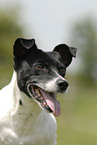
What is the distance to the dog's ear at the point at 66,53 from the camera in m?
6.86

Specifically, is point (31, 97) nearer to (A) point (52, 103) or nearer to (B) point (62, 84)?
(A) point (52, 103)

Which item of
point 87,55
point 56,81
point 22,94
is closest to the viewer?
point 56,81

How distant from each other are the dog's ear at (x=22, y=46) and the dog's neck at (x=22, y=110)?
1.20ft

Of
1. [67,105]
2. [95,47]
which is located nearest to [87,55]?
[95,47]

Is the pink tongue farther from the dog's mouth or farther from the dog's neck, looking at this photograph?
the dog's neck

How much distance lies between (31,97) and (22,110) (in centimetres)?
41

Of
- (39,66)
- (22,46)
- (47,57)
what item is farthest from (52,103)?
(22,46)

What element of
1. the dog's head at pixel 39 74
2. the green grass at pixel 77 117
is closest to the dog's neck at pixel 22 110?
the dog's head at pixel 39 74

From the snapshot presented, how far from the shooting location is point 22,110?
639 cm

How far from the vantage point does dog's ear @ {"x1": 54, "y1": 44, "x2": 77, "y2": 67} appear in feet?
22.5

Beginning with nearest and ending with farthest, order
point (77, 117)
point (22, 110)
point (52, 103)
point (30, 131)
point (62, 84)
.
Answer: point (62, 84), point (52, 103), point (22, 110), point (30, 131), point (77, 117)

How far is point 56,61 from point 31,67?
453 millimetres

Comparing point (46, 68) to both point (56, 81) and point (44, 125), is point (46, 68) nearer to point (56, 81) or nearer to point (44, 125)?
point (56, 81)

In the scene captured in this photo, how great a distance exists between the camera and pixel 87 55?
3014 inches
